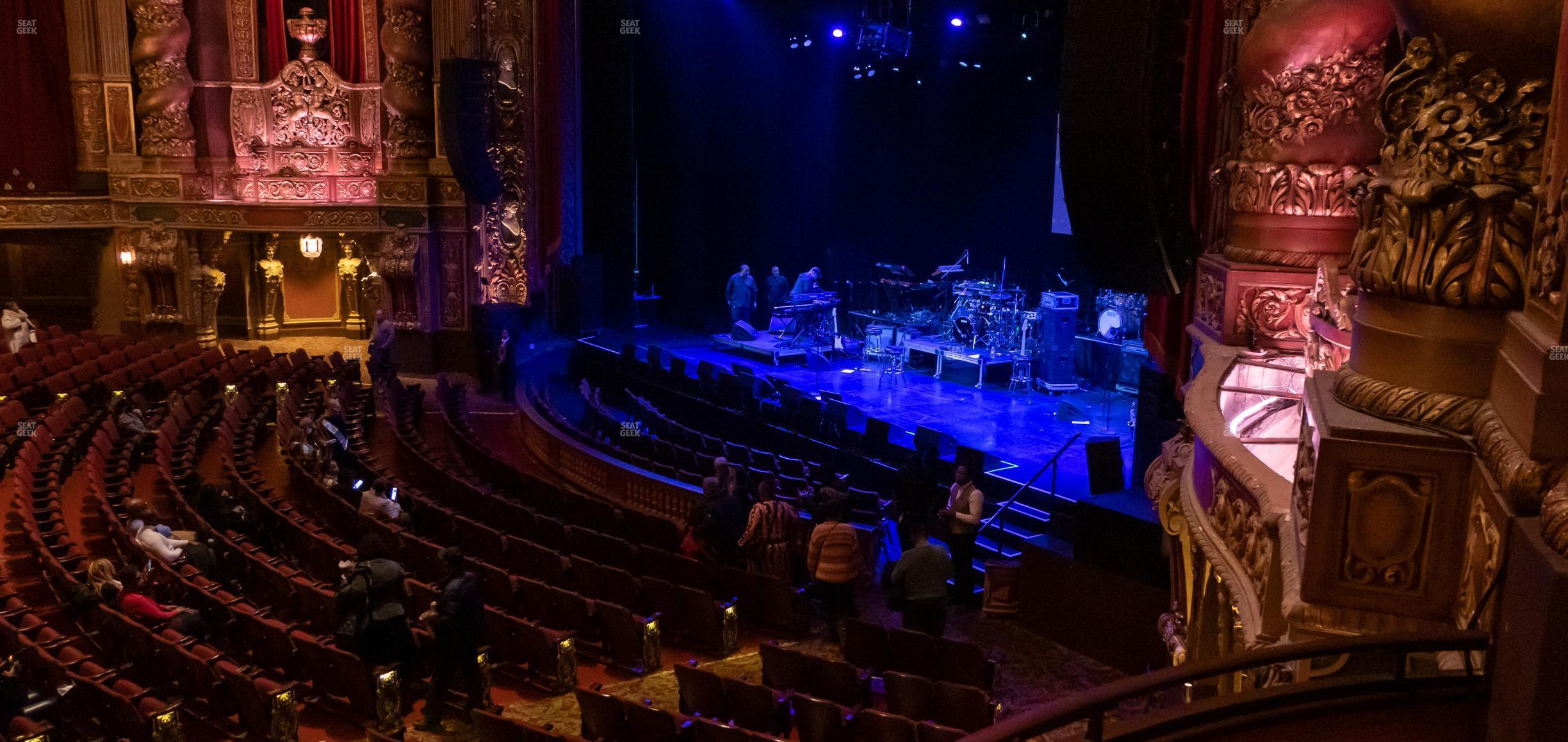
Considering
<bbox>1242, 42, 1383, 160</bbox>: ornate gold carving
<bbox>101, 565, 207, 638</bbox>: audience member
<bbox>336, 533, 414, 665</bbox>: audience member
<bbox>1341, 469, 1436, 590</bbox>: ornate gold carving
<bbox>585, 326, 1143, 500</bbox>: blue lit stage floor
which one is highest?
<bbox>1242, 42, 1383, 160</bbox>: ornate gold carving

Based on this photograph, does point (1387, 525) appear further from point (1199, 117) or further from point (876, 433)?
point (876, 433)

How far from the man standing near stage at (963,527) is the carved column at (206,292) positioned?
12.6m

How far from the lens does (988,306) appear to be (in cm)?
1645

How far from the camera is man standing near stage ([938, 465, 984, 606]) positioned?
8.59 m

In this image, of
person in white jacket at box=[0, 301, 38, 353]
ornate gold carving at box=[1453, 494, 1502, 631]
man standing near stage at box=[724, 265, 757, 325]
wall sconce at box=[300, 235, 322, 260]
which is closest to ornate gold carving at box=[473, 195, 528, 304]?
wall sconce at box=[300, 235, 322, 260]

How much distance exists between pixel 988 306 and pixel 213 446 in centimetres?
955

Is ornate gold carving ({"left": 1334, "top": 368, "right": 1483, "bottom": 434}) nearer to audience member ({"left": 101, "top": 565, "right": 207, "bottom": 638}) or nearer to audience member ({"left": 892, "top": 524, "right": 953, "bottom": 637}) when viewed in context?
audience member ({"left": 892, "top": 524, "right": 953, "bottom": 637})

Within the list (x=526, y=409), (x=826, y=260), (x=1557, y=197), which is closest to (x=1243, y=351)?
(x=1557, y=197)

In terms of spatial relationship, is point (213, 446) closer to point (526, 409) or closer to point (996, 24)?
point (526, 409)

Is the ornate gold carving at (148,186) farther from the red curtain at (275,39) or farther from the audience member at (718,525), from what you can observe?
the audience member at (718,525)

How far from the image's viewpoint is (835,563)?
7.61m

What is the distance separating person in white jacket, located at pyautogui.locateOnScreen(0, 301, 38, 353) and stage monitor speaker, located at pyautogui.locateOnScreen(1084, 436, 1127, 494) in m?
12.5

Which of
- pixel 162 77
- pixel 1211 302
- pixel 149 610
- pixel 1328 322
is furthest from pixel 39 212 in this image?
pixel 1328 322

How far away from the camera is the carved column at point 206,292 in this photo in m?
17.4
